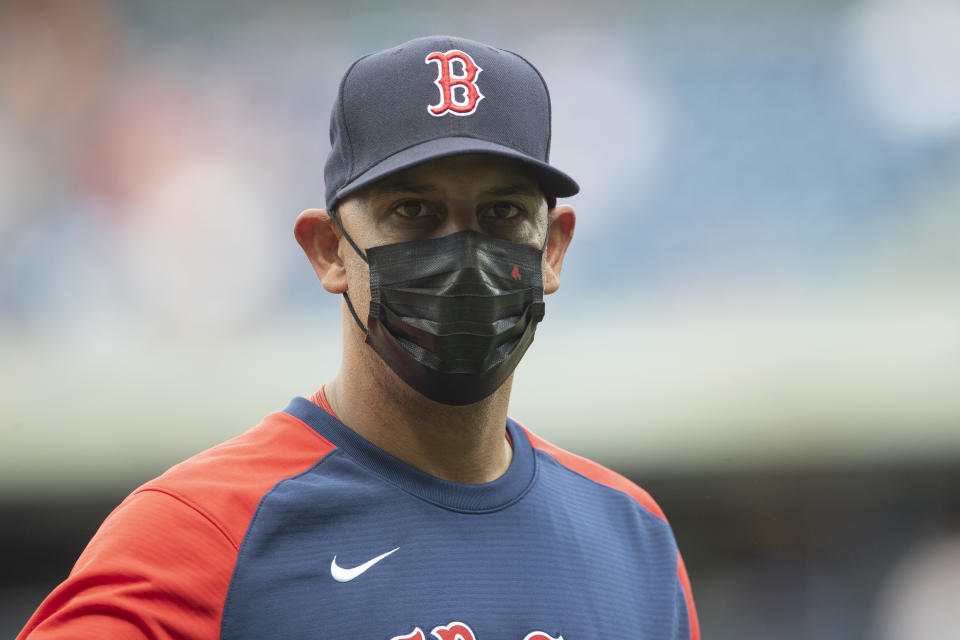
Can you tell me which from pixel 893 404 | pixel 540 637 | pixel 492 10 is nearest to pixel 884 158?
pixel 893 404

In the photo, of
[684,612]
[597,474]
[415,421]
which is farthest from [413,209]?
[684,612]

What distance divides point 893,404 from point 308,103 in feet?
13.3

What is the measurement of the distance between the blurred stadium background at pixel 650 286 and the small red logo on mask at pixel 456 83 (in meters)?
4.45

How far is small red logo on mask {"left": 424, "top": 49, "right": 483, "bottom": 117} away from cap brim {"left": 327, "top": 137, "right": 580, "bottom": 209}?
0.07 meters

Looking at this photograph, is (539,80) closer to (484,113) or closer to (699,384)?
(484,113)

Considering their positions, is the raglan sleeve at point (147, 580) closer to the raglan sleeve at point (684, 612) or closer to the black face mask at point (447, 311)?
the black face mask at point (447, 311)

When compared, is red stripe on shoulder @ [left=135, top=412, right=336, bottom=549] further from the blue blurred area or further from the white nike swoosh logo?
the blue blurred area

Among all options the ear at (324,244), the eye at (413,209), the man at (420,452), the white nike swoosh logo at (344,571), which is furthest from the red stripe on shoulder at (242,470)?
the eye at (413,209)

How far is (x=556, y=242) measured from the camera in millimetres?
2193

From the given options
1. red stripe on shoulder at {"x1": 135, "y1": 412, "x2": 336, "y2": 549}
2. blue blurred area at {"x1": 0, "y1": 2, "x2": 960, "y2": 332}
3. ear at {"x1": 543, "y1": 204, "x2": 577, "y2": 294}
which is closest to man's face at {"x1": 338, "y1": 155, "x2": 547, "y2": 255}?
ear at {"x1": 543, "y1": 204, "x2": 577, "y2": 294}

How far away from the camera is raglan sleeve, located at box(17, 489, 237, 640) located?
1503 mm

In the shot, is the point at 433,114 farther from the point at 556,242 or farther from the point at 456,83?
the point at 556,242

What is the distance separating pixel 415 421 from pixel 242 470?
321mm

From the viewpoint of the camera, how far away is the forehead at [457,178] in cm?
187
